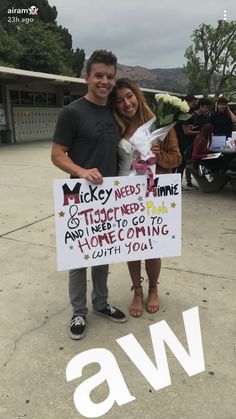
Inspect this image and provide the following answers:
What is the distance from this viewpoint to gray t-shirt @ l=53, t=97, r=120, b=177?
94.9 inches

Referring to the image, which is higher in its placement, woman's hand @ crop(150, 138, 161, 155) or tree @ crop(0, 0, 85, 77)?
tree @ crop(0, 0, 85, 77)

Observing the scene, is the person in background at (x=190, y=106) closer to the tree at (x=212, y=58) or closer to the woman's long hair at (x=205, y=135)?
the woman's long hair at (x=205, y=135)

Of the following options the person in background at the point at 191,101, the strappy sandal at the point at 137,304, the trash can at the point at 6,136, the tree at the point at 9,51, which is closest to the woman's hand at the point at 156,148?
the strappy sandal at the point at 137,304

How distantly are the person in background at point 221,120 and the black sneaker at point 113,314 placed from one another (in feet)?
16.5

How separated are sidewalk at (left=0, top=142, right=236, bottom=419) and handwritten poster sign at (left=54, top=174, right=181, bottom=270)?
52 cm

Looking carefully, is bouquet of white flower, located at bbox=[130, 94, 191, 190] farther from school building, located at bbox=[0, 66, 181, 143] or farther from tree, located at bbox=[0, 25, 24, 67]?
tree, located at bbox=[0, 25, 24, 67]

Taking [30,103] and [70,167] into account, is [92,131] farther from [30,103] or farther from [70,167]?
[30,103]

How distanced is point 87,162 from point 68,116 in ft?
0.99

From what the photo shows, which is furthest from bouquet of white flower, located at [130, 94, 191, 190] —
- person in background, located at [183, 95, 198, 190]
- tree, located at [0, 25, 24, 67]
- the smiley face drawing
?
the smiley face drawing

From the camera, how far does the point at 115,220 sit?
2.65m

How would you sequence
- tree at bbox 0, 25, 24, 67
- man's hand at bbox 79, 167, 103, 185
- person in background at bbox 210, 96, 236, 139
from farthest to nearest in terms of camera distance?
tree at bbox 0, 25, 24, 67 < person in background at bbox 210, 96, 236, 139 < man's hand at bbox 79, 167, 103, 185

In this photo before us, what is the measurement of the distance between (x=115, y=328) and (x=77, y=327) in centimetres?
27

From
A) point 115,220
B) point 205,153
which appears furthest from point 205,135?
point 115,220

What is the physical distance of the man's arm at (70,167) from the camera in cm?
241
